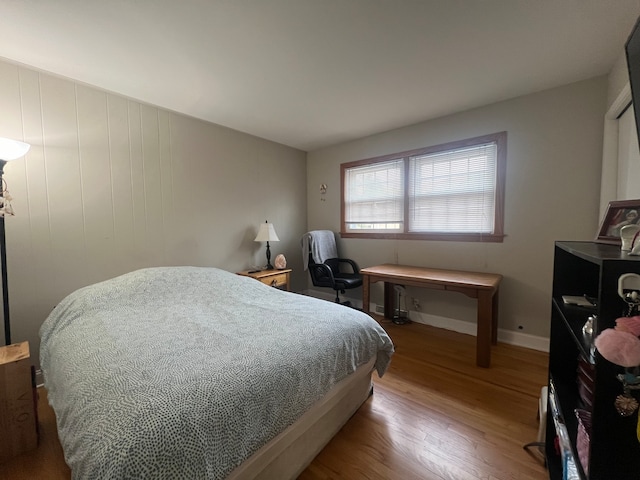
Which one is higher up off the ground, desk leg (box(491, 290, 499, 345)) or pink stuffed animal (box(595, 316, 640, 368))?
pink stuffed animal (box(595, 316, 640, 368))

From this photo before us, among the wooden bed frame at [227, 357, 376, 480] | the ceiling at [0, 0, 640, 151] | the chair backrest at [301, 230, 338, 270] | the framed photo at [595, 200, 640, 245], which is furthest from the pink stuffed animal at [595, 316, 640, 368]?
the chair backrest at [301, 230, 338, 270]

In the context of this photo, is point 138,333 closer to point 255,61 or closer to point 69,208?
point 69,208

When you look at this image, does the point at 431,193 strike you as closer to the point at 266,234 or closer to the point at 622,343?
the point at 266,234

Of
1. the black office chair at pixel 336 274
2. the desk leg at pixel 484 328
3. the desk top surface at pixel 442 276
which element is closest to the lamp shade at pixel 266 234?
the black office chair at pixel 336 274

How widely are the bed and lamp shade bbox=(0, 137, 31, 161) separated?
961 mm

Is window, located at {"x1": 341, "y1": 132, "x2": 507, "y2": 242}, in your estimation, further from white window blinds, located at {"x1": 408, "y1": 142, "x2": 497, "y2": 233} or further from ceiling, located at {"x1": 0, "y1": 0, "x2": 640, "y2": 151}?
ceiling, located at {"x1": 0, "y1": 0, "x2": 640, "y2": 151}

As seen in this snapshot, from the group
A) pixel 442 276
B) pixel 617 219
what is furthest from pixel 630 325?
pixel 442 276

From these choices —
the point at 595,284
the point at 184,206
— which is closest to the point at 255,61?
the point at 184,206

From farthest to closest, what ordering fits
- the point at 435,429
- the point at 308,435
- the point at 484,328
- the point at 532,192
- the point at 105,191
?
1. the point at 532,192
2. the point at 105,191
3. the point at 484,328
4. the point at 435,429
5. the point at 308,435

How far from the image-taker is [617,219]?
1104 millimetres

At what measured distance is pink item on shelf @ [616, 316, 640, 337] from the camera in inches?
24.1

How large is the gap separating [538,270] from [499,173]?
1003mm

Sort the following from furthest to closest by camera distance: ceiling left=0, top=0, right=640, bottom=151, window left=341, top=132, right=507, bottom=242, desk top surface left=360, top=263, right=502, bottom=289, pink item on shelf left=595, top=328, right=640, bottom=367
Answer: window left=341, top=132, right=507, bottom=242 → desk top surface left=360, top=263, right=502, bottom=289 → ceiling left=0, top=0, right=640, bottom=151 → pink item on shelf left=595, top=328, right=640, bottom=367

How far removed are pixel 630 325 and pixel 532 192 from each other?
234 centimetres
